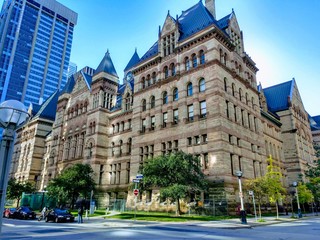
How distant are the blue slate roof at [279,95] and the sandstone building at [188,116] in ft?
0.72

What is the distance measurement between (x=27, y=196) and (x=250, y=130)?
39106mm

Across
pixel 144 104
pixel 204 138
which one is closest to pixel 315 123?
pixel 144 104

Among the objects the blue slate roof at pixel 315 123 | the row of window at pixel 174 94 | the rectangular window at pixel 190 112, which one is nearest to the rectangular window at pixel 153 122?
the row of window at pixel 174 94

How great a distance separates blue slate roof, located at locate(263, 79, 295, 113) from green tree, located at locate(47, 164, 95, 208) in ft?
125

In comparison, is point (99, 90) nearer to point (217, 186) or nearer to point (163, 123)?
point (163, 123)

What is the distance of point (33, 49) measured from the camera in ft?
461

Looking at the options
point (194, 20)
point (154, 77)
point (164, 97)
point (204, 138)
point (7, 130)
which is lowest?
point (7, 130)

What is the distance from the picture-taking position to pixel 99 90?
47.3m

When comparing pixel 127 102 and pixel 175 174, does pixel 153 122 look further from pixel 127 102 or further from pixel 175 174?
pixel 175 174

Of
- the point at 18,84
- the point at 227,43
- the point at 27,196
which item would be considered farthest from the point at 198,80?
the point at 18,84

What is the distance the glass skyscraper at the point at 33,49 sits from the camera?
426 ft

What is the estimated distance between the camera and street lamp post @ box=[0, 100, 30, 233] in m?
4.57

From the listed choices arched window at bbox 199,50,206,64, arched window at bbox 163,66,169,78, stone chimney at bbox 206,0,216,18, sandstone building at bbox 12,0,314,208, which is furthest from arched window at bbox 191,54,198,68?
stone chimney at bbox 206,0,216,18

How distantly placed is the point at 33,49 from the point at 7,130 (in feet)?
510
